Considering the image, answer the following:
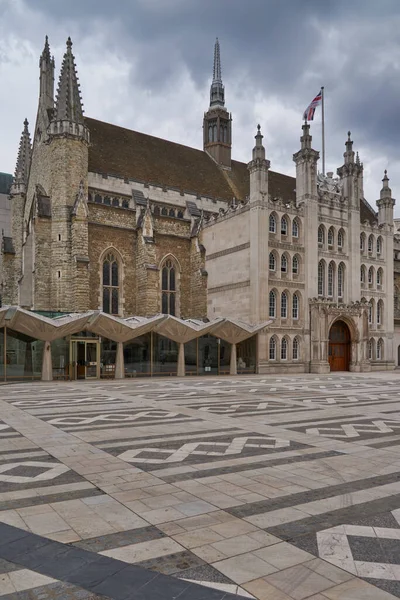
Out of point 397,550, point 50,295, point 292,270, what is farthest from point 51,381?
point 397,550

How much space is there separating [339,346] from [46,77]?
31.5 metres

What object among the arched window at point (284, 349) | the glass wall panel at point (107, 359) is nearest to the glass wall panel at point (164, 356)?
the glass wall panel at point (107, 359)

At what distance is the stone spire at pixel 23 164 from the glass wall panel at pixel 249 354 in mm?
23805

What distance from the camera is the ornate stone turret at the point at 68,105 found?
34062 mm

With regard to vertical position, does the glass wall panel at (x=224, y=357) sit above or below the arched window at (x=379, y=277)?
below

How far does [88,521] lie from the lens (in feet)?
16.8

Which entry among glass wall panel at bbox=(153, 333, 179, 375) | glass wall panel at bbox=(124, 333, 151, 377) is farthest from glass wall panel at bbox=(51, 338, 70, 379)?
glass wall panel at bbox=(153, 333, 179, 375)

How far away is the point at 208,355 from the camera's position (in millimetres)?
31531

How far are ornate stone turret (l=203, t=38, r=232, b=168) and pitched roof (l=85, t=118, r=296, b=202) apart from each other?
3.62 ft

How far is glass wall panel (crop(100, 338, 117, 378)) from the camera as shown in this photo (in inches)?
1105

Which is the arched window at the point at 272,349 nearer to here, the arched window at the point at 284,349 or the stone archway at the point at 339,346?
the arched window at the point at 284,349

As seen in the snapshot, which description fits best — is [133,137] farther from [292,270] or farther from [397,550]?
[397,550]

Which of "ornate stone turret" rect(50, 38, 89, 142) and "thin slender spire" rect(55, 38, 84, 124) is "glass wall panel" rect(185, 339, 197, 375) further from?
"thin slender spire" rect(55, 38, 84, 124)

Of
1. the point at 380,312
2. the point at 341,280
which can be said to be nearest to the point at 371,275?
the point at 380,312
